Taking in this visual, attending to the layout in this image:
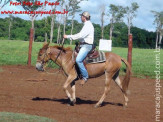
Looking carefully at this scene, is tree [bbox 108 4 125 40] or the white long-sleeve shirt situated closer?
the white long-sleeve shirt

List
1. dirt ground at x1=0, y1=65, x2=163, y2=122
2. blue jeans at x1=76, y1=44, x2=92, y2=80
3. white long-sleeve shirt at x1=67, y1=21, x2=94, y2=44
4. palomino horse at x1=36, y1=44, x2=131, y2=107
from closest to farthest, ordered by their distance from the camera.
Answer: dirt ground at x1=0, y1=65, x2=163, y2=122, white long-sleeve shirt at x1=67, y1=21, x2=94, y2=44, blue jeans at x1=76, y1=44, x2=92, y2=80, palomino horse at x1=36, y1=44, x2=131, y2=107

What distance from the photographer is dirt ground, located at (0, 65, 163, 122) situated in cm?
782

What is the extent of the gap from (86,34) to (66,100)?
8.06ft

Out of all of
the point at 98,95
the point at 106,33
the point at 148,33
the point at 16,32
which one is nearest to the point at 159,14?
the point at 148,33

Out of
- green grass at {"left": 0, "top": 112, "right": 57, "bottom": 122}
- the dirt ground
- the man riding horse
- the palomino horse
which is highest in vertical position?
the man riding horse

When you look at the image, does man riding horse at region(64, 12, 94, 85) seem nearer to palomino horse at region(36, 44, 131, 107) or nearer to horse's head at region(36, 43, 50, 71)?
palomino horse at region(36, 44, 131, 107)

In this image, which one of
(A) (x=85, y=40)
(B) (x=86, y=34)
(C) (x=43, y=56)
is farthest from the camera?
(C) (x=43, y=56)

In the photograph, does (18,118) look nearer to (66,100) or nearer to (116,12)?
(66,100)

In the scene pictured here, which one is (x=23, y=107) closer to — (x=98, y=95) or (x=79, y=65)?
(x=79, y=65)

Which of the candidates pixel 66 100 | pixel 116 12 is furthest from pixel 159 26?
pixel 66 100

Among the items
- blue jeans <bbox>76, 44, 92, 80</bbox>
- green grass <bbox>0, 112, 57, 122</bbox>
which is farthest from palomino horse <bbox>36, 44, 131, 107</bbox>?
green grass <bbox>0, 112, 57, 122</bbox>

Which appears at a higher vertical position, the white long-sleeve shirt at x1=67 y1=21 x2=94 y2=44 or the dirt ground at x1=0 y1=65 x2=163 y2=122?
the white long-sleeve shirt at x1=67 y1=21 x2=94 y2=44

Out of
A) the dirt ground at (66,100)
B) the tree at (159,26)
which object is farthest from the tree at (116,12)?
the dirt ground at (66,100)

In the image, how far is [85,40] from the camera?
9.18 meters
